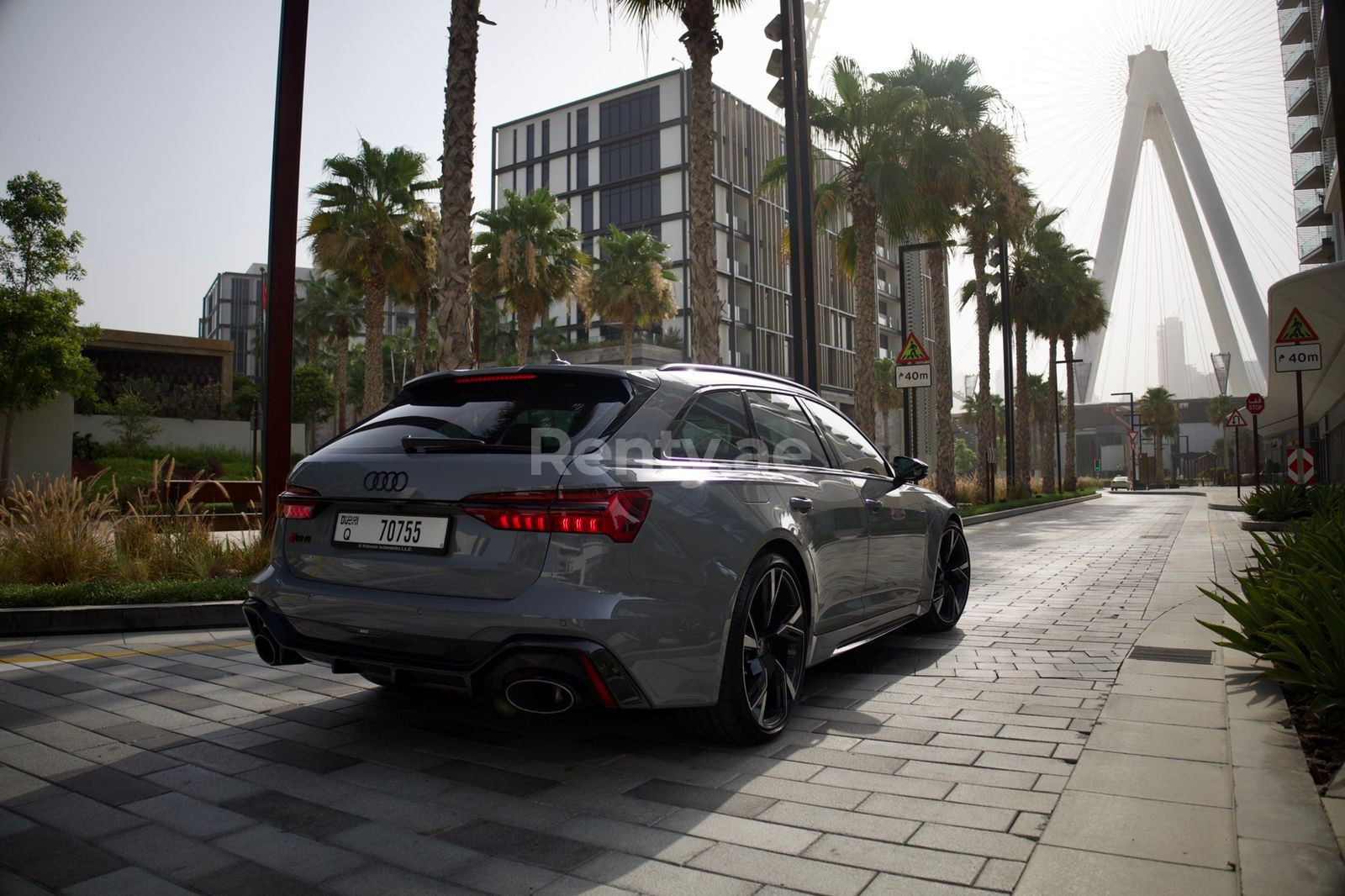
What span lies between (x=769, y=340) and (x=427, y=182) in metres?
40.1

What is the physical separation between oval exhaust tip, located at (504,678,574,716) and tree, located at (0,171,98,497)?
25.7 meters

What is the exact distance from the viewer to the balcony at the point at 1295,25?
49031mm

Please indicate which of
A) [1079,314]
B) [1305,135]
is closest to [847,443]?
[1079,314]

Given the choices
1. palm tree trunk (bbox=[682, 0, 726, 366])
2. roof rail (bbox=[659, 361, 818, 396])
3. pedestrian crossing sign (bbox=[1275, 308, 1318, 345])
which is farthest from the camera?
palm tree trunk (bbox=[682, 0, 726, 366])

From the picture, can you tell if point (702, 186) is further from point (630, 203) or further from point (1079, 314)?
point (630, 203)

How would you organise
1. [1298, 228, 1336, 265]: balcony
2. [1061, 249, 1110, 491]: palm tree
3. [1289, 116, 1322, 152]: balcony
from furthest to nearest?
1. [1289, 116, 1322, 152]: balcony
2. [1298, 228, 1336, 265]: balcony
3. [1061, 249, 1110, 491]: palm tree

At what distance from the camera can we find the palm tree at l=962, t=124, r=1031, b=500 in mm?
26781

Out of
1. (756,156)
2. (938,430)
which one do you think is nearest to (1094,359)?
(756,156)

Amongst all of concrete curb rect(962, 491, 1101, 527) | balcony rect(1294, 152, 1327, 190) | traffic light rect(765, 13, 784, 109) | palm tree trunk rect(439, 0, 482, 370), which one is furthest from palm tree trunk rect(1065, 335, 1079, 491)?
palm tree trunk rect(439, 0, 482, 370)

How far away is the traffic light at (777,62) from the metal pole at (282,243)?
25.1 ft

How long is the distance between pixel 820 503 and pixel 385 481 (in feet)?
6.65

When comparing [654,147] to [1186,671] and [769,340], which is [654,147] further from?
[1186,671]

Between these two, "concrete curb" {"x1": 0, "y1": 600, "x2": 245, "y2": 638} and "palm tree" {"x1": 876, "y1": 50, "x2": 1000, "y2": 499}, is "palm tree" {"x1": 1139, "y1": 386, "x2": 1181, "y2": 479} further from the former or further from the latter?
"concrete curb" {"x1": 0, "y1": 600, "x2": 245, "y2": 638}

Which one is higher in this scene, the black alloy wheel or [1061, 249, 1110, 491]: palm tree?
[1061, 249, 1110, 491]: palm tree
